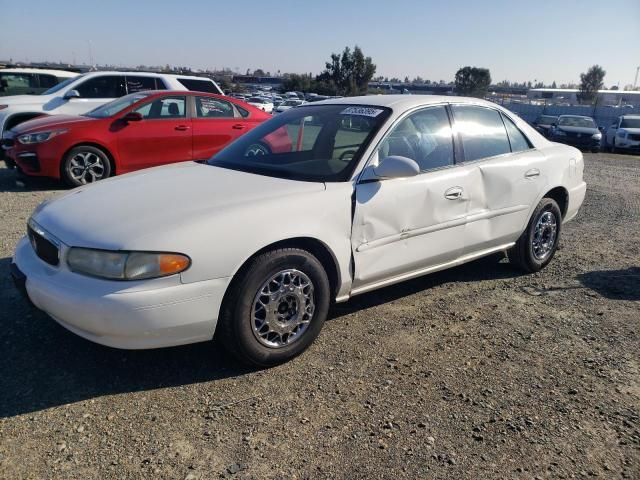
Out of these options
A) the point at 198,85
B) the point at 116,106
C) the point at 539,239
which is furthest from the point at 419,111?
the point at 198,85

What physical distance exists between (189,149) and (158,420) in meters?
6.21

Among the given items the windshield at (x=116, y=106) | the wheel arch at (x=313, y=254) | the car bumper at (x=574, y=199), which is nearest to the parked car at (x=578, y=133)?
the car bumper at (x=574, y=199)

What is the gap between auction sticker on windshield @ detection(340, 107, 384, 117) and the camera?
3.81 meters

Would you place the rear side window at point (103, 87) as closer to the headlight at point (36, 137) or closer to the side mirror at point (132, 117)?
the side mirror at point (132, 117)

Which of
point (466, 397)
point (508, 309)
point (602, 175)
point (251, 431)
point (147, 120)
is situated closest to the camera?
point (251, 431)

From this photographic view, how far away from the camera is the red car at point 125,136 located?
24.1 feet

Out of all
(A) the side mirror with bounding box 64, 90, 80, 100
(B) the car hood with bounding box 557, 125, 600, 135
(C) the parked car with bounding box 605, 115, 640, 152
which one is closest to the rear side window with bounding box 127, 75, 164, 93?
(A) the side mirror with bounding box 64, 90, 80, 100

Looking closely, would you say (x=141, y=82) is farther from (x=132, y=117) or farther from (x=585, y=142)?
(x=585, y=142)

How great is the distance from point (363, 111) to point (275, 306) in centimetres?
170

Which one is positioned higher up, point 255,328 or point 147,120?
point 147,120

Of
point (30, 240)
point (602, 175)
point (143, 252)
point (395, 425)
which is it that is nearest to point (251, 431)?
point (395, 425)

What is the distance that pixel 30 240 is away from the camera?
330cm

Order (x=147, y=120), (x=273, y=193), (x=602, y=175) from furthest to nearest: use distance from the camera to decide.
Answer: (x=602, y=175), (x=147, y=120), (x=273, y=193)

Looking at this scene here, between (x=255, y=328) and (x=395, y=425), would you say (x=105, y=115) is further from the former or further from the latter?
(x=395, y=425)
